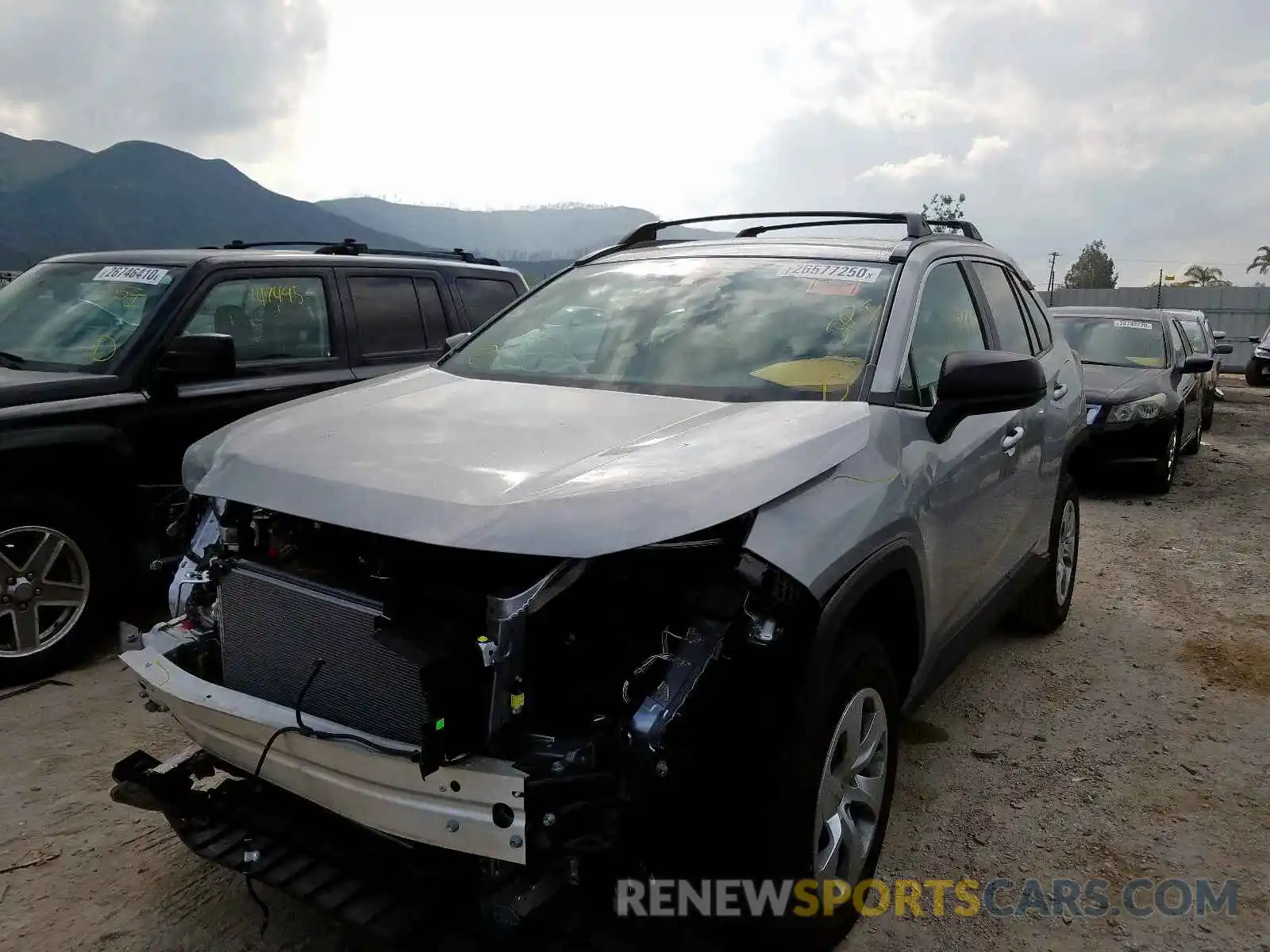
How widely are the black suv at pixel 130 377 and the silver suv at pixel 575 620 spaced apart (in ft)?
3.73

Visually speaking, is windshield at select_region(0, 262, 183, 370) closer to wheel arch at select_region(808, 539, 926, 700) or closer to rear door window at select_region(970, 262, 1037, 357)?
wheel arch at select_region(808, 539, 926, 700)

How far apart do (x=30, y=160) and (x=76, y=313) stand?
4864cm

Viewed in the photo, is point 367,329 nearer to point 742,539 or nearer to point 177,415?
point 177,415

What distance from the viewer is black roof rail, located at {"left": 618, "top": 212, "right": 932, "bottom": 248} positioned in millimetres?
3664

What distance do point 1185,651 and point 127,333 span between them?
18.4 feet

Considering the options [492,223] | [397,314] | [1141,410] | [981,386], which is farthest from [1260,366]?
[492,223]

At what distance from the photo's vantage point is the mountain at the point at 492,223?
4697 cm

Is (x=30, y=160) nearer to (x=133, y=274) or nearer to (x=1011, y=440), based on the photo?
(x=133, y=274)

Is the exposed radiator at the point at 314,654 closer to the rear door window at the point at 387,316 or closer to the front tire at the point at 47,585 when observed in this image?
the front tire at the point at 47,585

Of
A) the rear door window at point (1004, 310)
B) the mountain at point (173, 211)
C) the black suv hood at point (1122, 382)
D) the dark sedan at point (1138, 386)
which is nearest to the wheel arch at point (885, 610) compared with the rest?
the rear door window at point (1004, 310)

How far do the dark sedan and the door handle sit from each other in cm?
400

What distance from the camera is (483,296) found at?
6.33m

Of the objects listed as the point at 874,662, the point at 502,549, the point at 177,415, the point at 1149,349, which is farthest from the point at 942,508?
the point at 1149,349

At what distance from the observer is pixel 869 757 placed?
254cm
